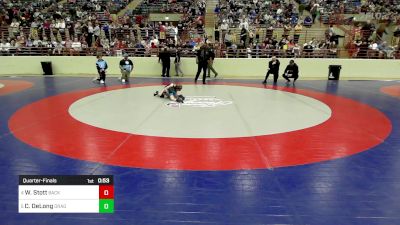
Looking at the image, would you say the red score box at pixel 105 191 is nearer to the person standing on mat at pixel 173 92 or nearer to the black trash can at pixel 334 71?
the person standing on mat at pixel 173 92

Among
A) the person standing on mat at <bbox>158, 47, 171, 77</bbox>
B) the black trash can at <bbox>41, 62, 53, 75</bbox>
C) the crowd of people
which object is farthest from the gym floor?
the crowd of people

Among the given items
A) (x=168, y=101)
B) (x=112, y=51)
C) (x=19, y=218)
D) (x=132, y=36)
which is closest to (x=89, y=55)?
(x=112, y=51)

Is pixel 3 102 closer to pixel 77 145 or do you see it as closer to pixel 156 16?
pixel 77 145

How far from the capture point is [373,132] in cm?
793

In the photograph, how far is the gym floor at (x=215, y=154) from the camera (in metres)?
4.45

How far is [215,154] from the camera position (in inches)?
251

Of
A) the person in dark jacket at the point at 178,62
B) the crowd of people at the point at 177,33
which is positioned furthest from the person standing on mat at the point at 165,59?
the crowd of people at the point at 177,33

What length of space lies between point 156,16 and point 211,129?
1962cm
